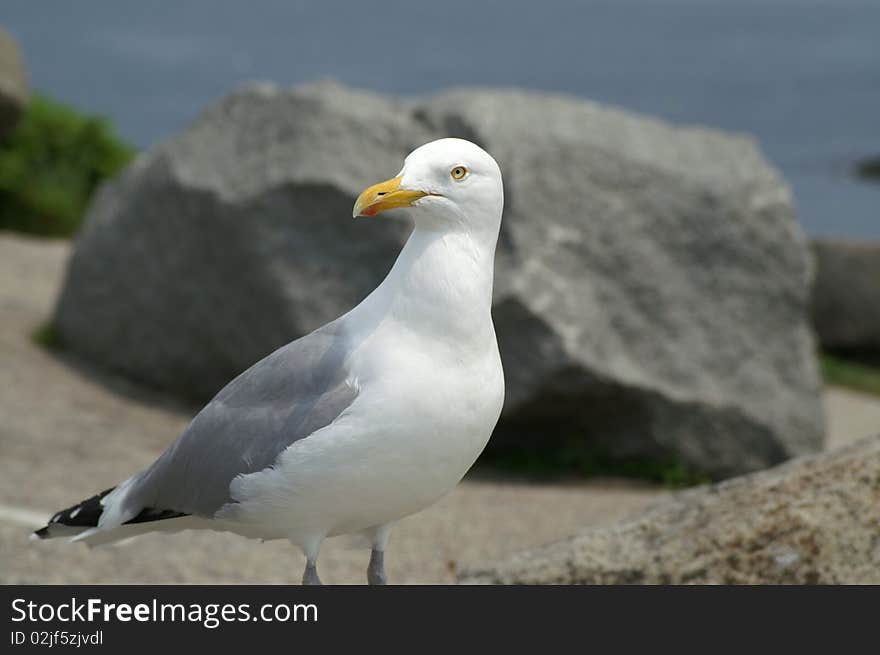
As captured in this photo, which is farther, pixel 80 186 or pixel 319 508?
pixel 80 186

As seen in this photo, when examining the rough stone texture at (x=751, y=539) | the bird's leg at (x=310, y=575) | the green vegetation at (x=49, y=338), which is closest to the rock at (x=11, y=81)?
the green vegetation at (x=49, y=338)

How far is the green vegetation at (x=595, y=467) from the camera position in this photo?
7438 millimetres

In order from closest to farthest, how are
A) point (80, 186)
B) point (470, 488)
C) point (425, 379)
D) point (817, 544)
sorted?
point (425, 379)
point (817, 544)
point (470, 488)
point (80, 186)

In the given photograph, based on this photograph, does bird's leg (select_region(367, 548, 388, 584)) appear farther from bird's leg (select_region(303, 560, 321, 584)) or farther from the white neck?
the white neck

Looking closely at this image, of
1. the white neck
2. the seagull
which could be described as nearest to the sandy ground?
the seagull

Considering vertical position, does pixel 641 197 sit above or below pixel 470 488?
above

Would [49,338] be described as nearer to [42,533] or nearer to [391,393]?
[42,533]

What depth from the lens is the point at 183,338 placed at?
315 inches

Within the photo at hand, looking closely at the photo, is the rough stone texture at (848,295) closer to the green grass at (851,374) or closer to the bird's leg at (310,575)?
the green grass at (851,374)

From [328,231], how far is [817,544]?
4.32 m

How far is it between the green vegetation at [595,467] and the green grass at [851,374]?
13.5 ft
